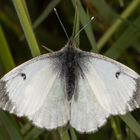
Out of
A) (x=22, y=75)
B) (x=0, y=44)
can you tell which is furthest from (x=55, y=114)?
(x=0, y=44)

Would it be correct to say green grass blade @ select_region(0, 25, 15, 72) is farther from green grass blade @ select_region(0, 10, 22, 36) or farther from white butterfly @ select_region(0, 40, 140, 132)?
green grass blade @ select_region(0, 10, 22, 36)

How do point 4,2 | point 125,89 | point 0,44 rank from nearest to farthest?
1. point 125,89
2. point 0,44
3. point 4,2

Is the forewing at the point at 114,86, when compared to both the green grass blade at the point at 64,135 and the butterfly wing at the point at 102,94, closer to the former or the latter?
the butterfly wing at the point at 102,94

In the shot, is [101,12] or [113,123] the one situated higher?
[101,12]

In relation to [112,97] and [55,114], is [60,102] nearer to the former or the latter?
[55,114]

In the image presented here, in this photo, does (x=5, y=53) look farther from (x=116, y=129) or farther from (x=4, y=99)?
(x=116, y=129)

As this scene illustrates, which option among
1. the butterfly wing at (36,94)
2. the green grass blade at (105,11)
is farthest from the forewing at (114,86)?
the green grass blade at (105,11)
